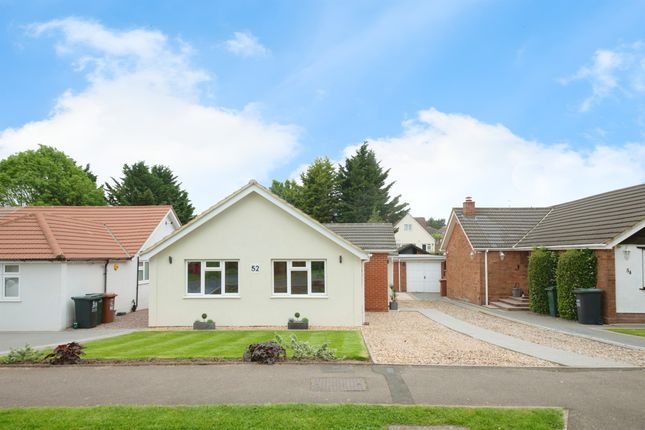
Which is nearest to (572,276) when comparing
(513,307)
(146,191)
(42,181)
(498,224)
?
(513,307)

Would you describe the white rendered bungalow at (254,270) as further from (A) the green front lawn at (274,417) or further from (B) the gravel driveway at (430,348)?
(A) the green front lawn at (274,417)

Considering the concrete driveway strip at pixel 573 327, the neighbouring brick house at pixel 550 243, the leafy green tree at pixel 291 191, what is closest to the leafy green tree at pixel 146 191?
the leafy green tree at pixel 291 191

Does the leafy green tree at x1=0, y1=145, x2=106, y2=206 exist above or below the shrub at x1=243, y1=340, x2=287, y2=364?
above

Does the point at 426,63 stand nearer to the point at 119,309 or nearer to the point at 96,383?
the point at 96,383

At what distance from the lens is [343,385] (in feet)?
26.3

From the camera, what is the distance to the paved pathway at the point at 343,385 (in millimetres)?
7070

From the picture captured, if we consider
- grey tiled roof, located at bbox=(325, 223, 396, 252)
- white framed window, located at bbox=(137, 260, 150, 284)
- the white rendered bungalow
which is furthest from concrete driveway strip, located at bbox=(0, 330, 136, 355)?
grey tiled roof, located at bbox=(325, 223, 396, 252)

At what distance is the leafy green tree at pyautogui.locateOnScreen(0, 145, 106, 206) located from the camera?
44.1 meters

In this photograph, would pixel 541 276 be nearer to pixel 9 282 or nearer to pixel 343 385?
pixel 343 385

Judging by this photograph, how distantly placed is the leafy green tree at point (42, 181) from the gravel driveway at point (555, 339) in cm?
4034

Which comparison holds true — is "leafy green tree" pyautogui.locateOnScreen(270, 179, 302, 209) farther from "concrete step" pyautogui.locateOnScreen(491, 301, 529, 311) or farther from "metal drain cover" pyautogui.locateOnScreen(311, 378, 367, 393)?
"metal drain cover" pyautogui.locateOnScreen(311, 378, 367, 393)

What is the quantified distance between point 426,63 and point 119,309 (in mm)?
15829

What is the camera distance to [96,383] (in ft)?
27.1

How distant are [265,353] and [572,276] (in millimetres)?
12937
